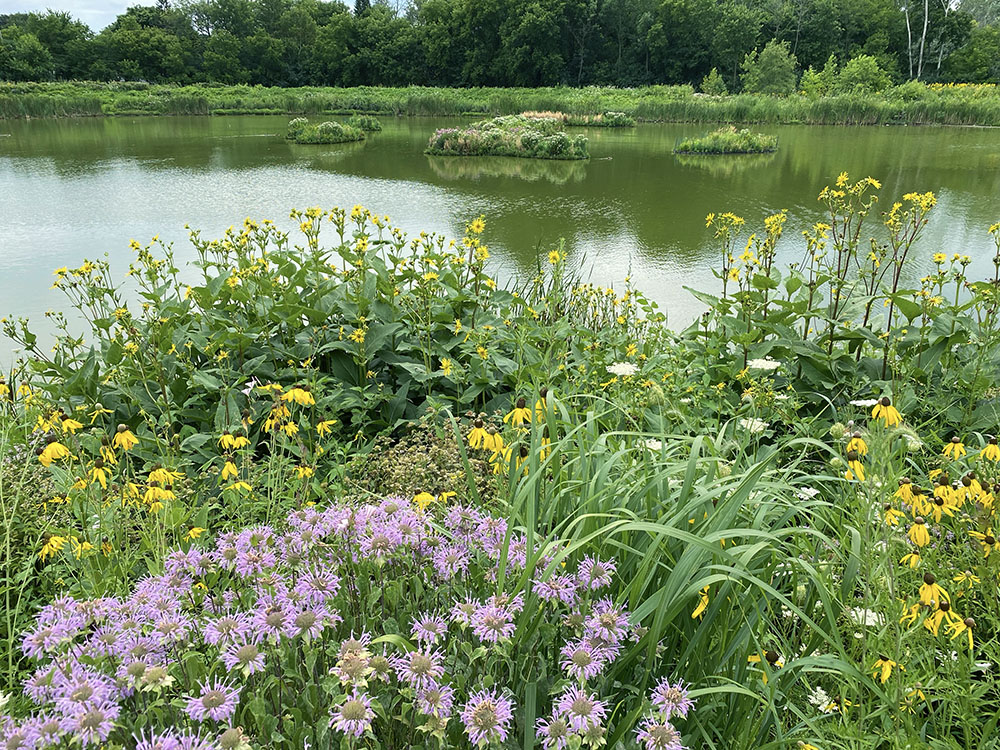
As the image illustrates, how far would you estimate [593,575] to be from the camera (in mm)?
921

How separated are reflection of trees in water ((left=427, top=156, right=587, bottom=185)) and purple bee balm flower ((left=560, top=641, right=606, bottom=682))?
9.69 m

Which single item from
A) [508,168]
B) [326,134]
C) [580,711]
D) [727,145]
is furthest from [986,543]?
[326,134]

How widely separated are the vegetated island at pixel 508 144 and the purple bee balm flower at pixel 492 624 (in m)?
13.1

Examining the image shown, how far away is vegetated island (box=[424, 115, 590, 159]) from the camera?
1313cm

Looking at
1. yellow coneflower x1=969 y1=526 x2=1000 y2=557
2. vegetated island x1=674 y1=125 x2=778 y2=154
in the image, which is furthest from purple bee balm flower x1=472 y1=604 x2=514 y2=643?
vegetated island x1=674 y1=125 x2=778 y2=154

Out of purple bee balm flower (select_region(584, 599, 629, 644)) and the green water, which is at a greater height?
the green water

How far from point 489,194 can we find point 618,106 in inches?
730

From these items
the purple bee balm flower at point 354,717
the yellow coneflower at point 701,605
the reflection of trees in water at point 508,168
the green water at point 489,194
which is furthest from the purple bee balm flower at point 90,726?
the reflection of trees in water at point 508,168

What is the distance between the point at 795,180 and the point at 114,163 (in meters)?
11.5

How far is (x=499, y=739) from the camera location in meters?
0.71

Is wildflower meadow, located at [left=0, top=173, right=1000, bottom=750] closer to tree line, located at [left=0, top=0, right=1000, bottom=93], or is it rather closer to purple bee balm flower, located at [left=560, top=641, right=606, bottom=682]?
purple bee balm flower, located at [left=560, top=641, right=606, bottom=682]

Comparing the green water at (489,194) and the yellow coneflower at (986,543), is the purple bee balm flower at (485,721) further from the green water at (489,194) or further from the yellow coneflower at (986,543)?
the green water at (489,194)

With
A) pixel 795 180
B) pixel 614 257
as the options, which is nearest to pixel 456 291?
pixel 614 257

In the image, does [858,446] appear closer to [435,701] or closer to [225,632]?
[435,701]
